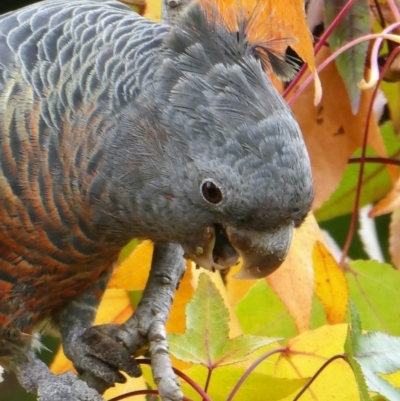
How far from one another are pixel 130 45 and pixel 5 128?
0.24m

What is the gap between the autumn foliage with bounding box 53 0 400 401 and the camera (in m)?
1.00

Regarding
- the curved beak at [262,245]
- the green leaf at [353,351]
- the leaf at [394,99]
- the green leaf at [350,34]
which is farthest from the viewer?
the leaf at [394,99]

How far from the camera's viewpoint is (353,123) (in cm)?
133

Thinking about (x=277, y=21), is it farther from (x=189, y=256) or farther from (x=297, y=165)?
(x=189, y=256)

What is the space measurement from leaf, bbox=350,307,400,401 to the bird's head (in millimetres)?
165

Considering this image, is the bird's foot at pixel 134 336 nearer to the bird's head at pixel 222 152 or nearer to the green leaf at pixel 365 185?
the bird's head at pixel 222 152

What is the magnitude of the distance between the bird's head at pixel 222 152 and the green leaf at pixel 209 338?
0.07 meters

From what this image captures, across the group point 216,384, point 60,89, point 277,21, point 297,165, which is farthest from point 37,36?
point 216,384

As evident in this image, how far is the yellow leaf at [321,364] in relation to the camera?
3.44ft

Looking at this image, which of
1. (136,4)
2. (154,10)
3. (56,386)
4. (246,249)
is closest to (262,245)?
(246,249)

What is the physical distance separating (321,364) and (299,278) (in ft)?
0.47

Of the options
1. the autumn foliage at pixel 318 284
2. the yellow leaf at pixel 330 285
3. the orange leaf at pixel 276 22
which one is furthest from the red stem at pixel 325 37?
the yellow leaf at pixel 330 285

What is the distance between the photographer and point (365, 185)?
1.49m

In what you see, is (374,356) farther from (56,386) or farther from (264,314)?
(56,386)
